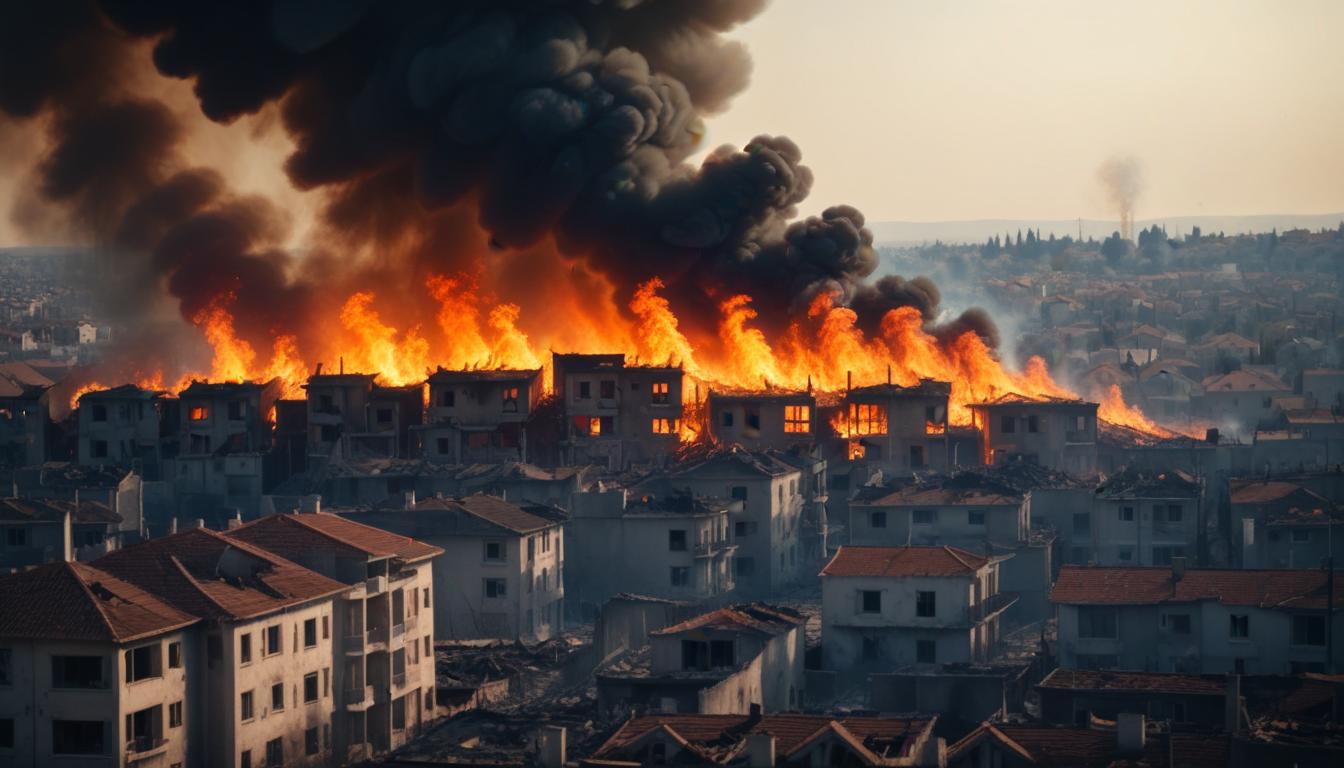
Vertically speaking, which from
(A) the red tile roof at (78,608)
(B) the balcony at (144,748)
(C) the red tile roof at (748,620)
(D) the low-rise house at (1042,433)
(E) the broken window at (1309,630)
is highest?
(D) the low-rise house at (1042,433)

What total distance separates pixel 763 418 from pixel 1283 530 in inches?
1054

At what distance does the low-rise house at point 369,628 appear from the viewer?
58125 mm

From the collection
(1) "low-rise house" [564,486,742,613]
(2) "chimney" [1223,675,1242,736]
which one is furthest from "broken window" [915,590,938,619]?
(2) "chimney" [1223,675,1242,736]

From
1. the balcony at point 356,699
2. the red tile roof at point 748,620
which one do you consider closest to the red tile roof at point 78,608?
the balcony at point 356,699

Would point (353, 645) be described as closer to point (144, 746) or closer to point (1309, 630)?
point (144, 746)

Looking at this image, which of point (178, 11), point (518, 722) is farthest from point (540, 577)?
point (178, 11)

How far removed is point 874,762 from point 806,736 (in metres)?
1.87

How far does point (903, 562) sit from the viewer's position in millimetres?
67688

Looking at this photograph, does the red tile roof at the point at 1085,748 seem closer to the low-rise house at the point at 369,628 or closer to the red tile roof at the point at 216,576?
the red tile roof at the point at 216,576

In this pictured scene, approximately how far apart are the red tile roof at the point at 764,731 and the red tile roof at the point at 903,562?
17.2 m

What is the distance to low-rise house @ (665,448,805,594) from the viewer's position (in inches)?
3361

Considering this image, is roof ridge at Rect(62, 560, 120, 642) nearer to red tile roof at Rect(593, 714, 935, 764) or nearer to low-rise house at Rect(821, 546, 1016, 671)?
red tile roof at Rect(593, 714, 935, 764)

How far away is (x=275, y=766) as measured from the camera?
5434 cm

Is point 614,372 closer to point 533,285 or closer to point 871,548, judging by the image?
point 533,285
